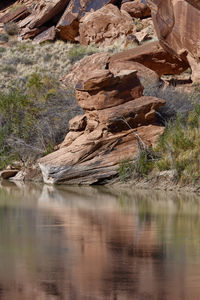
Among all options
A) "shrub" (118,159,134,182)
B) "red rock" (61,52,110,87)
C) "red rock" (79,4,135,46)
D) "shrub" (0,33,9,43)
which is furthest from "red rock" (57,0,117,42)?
"shrub" (118,159,134,182)

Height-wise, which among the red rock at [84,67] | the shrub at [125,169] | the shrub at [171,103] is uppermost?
the shrub at [171,103]

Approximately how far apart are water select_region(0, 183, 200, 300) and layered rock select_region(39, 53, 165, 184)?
357 cm

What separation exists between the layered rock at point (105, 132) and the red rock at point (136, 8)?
2388 centimetres

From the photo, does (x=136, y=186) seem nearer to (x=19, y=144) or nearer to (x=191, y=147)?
(x=191, y=147)

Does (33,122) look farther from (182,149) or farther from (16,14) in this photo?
(16,14)

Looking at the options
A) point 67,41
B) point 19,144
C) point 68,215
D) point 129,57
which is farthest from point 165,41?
point 67,41

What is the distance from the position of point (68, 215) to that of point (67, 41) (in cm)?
3363

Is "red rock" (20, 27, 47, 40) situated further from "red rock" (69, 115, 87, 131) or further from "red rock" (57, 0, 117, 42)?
"red rock" (69, 115, 87, 131)

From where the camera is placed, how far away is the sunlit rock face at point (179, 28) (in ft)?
73.2

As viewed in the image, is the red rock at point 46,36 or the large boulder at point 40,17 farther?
the large boulder at point 40,17

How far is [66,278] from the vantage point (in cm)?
684

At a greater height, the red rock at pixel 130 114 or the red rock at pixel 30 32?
the red rock at pixel 130 114

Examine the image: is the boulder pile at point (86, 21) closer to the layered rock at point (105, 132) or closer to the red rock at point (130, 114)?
the layered rock at point (105, 132)

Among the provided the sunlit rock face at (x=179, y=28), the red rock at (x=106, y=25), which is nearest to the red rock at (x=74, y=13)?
the red rock at (x=106, y=25)
